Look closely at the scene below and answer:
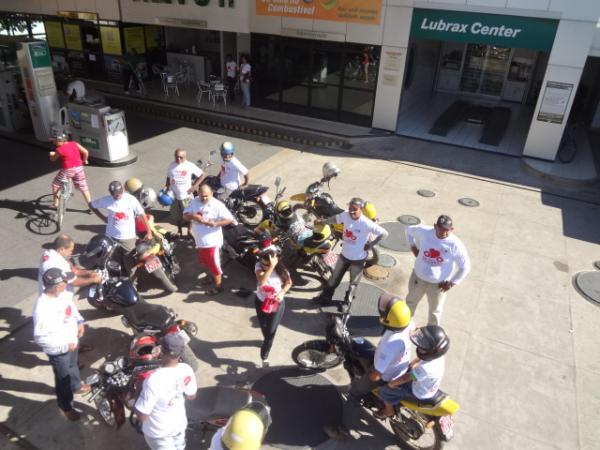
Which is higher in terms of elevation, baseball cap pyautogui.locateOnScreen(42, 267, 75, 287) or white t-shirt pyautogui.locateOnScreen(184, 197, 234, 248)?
baseball cap pyautogui.locateOnScreen(42, 267, 75, 287)

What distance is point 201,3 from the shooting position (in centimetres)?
1642

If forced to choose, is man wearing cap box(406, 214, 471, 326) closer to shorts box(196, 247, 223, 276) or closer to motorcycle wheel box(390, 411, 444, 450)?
motorcycle wheel box(390, 411, 444, 450)

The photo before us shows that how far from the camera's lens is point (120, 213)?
22.0 feet

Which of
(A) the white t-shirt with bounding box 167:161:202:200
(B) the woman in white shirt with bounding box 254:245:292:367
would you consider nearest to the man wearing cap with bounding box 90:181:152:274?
(A) the white t-shirt with bounding box 167:161:202:200

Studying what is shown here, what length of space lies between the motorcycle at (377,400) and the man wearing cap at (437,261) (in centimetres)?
125

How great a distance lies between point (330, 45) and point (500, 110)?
776 centimetres

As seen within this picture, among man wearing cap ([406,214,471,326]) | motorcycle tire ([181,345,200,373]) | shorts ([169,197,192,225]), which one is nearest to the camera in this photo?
motorcycle tire ([181,345,200,373])

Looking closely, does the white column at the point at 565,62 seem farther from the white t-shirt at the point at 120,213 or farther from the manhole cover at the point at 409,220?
the white t-shirt at the point at 120,213

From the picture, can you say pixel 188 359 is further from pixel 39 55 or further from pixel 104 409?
pixel 39 55

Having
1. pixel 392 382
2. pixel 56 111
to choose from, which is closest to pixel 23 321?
pixel 392 382

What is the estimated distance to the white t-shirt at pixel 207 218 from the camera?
6.66 metres

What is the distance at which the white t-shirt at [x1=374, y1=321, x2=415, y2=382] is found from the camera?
14.5ft

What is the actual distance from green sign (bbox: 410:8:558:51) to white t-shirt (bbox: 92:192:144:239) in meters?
10.5

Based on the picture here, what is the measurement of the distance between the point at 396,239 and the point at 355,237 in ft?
9.13
